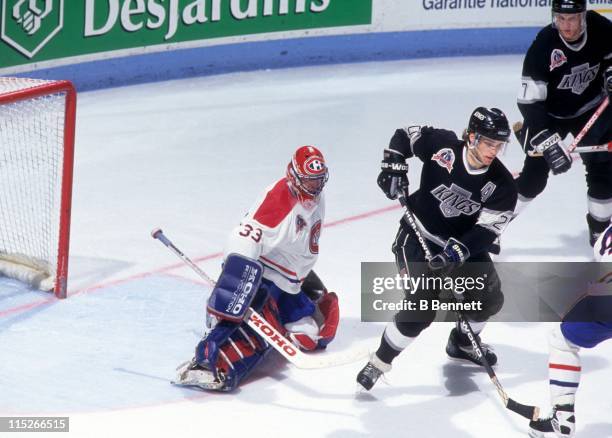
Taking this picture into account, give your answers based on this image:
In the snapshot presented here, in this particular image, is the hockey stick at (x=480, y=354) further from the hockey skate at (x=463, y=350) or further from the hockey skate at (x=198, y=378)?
the hockey skate at (x=198, y=378)

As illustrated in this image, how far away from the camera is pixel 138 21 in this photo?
8344 millimetres

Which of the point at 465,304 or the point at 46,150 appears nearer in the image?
the point at 465,304

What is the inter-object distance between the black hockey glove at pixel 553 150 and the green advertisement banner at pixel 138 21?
406cm

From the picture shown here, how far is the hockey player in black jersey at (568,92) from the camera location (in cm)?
507

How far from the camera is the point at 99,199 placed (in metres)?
6.32

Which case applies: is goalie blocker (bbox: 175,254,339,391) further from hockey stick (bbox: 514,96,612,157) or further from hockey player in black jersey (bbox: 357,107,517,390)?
hockey stick (bbox: 514,96,612,157)

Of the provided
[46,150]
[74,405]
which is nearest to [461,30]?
[46,150]

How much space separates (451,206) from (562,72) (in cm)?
134

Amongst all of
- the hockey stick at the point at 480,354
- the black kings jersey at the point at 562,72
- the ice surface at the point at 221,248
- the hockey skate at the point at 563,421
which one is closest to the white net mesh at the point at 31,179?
the ice surface at the point at 221,248

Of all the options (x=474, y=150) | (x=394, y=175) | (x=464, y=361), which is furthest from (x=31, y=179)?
(x=474, y=150)

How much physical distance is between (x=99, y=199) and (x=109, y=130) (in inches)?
52.6

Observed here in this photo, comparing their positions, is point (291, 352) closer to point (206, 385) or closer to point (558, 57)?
point (206, 385)

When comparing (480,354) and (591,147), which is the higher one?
(591,147)

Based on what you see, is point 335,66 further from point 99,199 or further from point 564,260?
point 564,260
